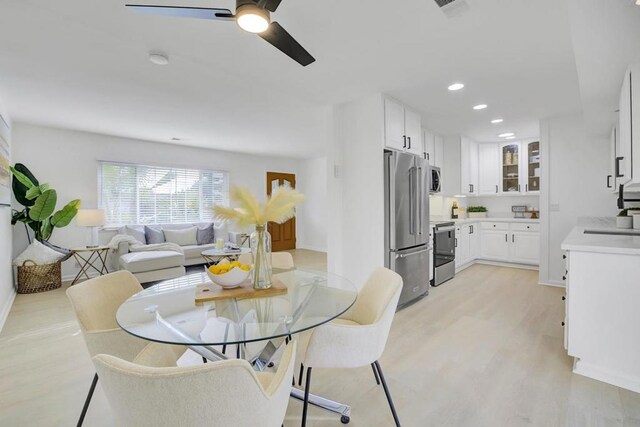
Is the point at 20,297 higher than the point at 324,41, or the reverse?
the point at 324,41

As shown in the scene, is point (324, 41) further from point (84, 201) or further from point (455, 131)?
point (84, 201)

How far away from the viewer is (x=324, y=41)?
2291 millimetres

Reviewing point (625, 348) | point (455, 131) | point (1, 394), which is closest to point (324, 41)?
point (625, 348)

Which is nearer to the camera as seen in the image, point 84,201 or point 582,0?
point 582,0

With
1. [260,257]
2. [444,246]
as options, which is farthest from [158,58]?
[444,246]

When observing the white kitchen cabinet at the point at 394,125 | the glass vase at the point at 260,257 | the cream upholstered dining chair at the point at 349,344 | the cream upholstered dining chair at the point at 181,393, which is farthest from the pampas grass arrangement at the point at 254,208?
the white kitchen cabinet at the point at 394,125

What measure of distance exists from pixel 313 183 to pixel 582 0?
7.04 m

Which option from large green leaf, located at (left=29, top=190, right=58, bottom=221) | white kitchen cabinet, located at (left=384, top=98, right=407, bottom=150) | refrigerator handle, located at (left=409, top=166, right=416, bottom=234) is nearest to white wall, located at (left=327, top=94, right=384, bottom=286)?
white kitchen cabinet, located at (left=384, top=98, right=407, bottom=150)

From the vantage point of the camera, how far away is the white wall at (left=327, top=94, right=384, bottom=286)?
345cm

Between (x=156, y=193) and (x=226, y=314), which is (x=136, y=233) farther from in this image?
(x=226, y=314)

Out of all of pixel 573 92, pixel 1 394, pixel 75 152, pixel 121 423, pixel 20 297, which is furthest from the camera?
pixel 75 152

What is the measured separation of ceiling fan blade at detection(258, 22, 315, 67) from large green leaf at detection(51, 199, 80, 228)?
4689 mm

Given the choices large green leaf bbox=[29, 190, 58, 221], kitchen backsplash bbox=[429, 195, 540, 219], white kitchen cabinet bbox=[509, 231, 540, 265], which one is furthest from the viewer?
kitchen backsplash bbox=[429, 195, 540, 219]

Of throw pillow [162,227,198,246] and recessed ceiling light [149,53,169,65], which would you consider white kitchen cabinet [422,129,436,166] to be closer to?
recessed ceiling light [149,53,169,65]
